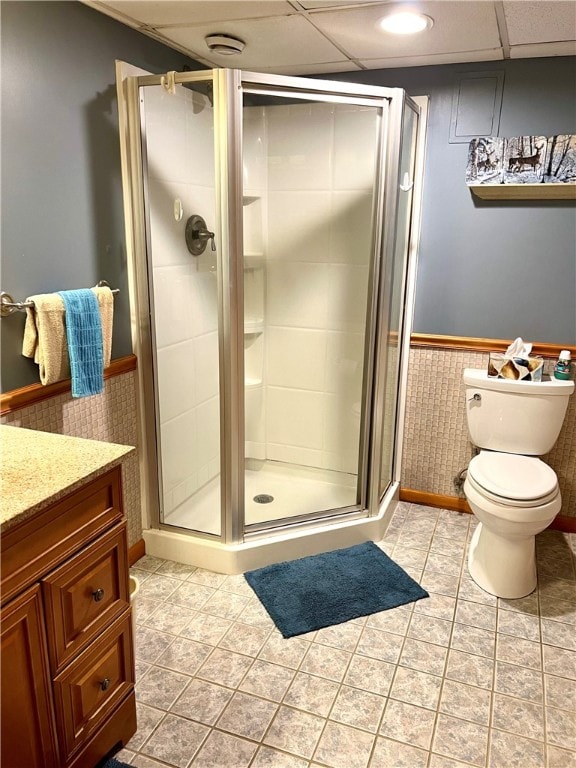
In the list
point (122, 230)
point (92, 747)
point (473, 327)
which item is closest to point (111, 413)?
point (122, 230)

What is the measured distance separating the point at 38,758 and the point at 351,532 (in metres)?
1.56

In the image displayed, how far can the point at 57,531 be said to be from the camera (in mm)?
1257

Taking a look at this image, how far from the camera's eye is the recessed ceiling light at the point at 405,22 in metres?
1.86

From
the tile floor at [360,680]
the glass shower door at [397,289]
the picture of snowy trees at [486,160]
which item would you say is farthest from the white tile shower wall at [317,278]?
the tile floor at [360,680]

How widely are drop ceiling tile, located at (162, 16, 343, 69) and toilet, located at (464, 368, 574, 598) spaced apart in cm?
152

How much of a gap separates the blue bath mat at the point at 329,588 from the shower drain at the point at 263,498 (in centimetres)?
35

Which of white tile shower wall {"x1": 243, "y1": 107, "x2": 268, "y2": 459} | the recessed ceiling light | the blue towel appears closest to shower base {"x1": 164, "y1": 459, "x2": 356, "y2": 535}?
white tile shower wall {"x1": 243, "y1": 107, "x2": 268, "y2": 459}

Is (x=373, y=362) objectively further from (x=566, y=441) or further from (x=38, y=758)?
(x=38, y=758)

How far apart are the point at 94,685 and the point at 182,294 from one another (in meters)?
1.51

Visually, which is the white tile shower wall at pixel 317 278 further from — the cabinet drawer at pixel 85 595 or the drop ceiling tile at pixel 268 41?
the cabinet drawer at pixel 85 595

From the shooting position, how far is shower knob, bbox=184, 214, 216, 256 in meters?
2.27

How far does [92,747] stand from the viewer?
4.77ft

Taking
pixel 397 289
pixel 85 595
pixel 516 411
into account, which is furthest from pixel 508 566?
pixel 85 595

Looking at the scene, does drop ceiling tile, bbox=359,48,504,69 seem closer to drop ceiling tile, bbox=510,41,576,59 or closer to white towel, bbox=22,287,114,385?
drop ceiling tile, bbox=510,41,576,59
